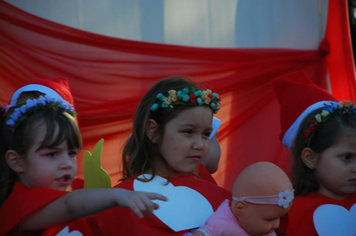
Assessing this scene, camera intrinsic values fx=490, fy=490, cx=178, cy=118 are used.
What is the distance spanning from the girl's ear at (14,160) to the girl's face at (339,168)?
139 cm

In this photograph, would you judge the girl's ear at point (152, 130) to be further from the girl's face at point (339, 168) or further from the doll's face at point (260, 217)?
the girl's face at point (339, 168)

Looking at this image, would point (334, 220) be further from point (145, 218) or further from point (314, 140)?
point (145, 218)

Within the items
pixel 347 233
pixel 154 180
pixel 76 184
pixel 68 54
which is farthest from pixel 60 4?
pixel 347 233

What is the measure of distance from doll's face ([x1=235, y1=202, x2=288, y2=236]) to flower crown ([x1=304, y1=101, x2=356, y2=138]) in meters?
0.74

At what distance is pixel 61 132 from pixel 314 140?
1235 millimetres

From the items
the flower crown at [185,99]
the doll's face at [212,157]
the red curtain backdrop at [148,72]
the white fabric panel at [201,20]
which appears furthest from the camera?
the white fabric panel at [201,20]

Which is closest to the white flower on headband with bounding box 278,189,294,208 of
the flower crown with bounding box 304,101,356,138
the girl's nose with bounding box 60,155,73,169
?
the flower crown with bounding box 304,101,356,138

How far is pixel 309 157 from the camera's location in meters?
2.45

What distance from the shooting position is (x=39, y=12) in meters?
3.54

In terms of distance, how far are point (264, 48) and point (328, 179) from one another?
192cm

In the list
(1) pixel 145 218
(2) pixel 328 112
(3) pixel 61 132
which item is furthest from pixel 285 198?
(3) pixel 61 132

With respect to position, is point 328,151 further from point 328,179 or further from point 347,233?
point 347,233

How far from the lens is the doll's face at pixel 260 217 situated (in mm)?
1777

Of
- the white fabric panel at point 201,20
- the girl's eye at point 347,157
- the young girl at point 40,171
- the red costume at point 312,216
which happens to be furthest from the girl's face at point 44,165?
the white fabric panel at point 201,20
